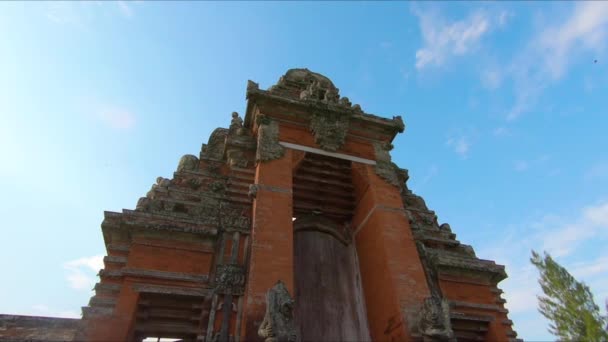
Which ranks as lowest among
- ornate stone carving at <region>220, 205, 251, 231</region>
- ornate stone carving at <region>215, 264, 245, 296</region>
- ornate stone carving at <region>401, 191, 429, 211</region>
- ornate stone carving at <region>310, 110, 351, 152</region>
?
ornate stone carving at <region>215, 264, 245, 296</region>

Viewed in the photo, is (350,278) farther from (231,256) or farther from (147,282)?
(147,282)

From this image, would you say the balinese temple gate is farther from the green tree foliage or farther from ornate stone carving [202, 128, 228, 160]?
the green tree foliage

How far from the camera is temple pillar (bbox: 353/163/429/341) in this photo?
27.5 ft

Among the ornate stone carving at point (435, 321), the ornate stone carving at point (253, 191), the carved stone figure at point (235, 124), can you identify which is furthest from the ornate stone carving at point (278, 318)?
the carved stone figure at point (235, 124)

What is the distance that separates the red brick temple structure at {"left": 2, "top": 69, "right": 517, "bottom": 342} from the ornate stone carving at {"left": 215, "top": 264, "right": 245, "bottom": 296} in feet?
0.08

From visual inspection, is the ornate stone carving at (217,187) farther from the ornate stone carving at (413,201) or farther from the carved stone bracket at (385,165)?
the ornate stone carving at (413,201)

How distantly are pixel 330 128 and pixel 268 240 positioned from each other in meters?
4.92

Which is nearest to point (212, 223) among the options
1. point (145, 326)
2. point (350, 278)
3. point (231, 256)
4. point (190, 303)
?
point (231, 256)

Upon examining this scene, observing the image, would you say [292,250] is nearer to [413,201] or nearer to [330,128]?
[330,128]

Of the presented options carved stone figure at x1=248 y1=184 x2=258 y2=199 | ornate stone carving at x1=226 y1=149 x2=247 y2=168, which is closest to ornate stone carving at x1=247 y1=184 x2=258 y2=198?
carved stone figure at x1=248 y1=184 x2=258 y2=199

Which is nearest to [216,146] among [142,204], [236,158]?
[236,158]

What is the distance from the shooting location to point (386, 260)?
30.1 feet

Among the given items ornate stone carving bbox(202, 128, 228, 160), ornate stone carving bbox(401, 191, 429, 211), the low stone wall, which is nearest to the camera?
the low stone wall

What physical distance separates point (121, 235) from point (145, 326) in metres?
2.29
